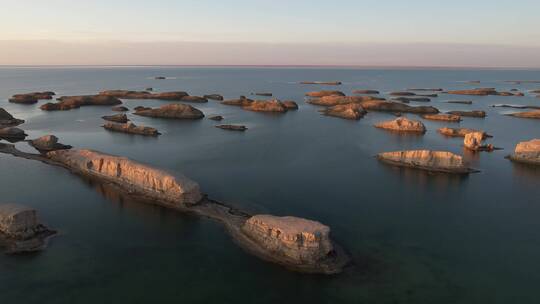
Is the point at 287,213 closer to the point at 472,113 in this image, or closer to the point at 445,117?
the point at 445,117

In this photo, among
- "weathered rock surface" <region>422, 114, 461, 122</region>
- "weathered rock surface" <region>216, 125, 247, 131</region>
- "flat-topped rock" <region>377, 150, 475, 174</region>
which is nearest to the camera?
"flat-topped rock" <region>377, 150, 475, 174</region>

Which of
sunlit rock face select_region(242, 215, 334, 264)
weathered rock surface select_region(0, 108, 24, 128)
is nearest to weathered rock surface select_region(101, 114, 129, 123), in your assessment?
weathered rock surface select_region(0, 108, 24, 128)

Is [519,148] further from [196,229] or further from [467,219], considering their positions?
[196,229]

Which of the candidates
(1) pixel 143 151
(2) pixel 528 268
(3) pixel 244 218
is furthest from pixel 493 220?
(1) pixel 143 151

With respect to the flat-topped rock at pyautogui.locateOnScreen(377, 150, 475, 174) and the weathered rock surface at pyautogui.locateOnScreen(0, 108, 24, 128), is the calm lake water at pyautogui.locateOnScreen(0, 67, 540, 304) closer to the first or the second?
the flat-topped rock at pyautogui.locateOnScreen(377, 150, 475, 174)

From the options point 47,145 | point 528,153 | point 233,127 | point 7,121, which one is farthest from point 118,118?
point 528,153

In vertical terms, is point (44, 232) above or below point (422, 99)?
below

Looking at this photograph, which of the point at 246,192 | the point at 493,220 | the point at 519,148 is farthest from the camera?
the point at 519,148
